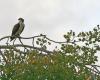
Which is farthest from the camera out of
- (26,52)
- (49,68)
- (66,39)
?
(66,39)

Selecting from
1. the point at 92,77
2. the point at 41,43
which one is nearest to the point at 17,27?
the point at 41,43

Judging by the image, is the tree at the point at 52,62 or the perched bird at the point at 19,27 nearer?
the tree at the point at 52,62

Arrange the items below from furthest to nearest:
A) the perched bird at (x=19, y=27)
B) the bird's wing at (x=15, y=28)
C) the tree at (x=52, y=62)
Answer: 1. the bird's wing at (x=15, y=28)
2. the perched bird at (x=19, y=27)
3. the tree at (x=52, y=62)

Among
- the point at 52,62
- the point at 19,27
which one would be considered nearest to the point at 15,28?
the point at 19,27

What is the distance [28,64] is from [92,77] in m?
2.44

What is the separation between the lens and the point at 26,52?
596 inches

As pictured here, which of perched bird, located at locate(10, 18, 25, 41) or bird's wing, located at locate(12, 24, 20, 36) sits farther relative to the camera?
bird's wing, located at locate(12, 24, 20, 36)

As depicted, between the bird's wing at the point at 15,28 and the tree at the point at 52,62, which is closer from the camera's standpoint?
the tree at the point at 52,62

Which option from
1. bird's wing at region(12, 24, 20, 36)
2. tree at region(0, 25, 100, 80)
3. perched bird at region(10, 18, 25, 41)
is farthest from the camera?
bird's wing at region(12, 24, 20, 36)

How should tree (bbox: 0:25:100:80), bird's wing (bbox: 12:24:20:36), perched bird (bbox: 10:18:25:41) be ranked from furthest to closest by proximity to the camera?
bird's wing (bbox: 12:24:20:36) < perched bird (bbox: 10:18:25:41) < tree (bbox: 0:25:100:80)

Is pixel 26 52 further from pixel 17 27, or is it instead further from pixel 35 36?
pixel 17 27

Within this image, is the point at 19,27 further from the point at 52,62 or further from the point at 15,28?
the point at 52,62

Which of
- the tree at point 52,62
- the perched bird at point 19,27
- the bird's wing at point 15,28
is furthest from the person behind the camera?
the bird's wing at point 15,28

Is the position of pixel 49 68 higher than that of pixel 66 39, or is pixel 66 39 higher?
pixel 66 39
